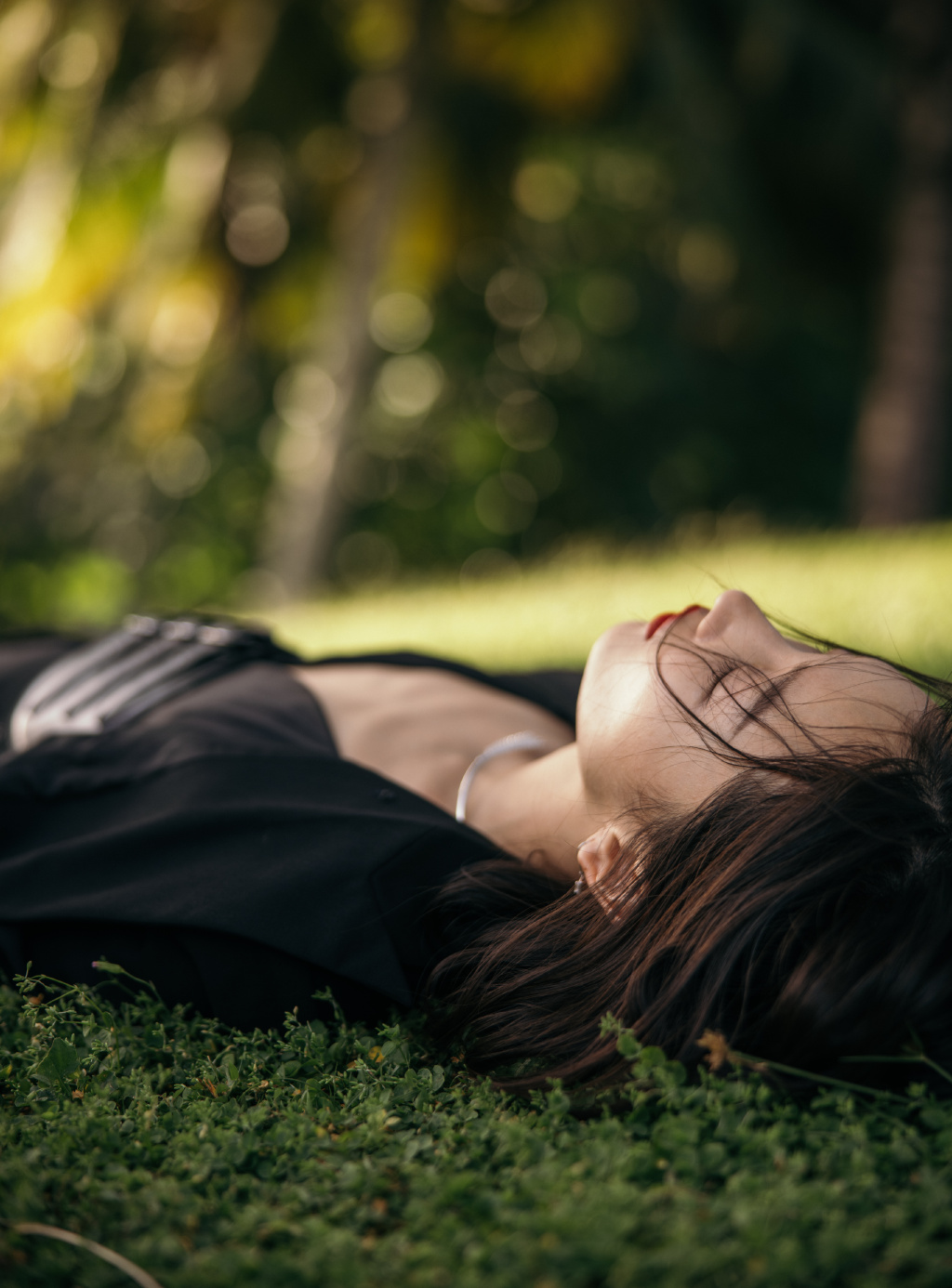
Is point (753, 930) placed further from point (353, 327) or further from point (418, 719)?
point (353, 327)

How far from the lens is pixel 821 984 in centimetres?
173

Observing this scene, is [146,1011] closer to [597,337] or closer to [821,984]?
[821,984]

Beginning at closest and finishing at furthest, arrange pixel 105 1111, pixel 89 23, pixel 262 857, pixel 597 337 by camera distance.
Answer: pixel 105 1111, pixel 262 857, pixel 89 23, pixel 597 337

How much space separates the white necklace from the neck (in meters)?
0.02

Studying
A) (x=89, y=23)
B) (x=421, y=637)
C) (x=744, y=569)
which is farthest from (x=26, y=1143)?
(x=89, y=23)

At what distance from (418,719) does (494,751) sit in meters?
0.25

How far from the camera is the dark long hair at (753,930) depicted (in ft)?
5.70

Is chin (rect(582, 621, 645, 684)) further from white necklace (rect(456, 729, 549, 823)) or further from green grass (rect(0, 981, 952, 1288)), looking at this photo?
green grass (rect(0, 981, 952, 1288))

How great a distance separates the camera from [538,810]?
257cm

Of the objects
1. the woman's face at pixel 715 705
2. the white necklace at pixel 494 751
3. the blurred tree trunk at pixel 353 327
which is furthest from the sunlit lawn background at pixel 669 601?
the blurred tree trunk at pixel 353 327

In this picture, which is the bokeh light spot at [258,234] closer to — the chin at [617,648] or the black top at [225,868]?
the black top at [225,868]

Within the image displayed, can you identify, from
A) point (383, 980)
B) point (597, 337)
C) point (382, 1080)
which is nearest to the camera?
point (382, 1080)

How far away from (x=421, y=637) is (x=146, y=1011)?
414 cm

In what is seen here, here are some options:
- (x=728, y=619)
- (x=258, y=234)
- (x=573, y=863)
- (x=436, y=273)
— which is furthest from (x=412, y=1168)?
(x=436, y=273)
